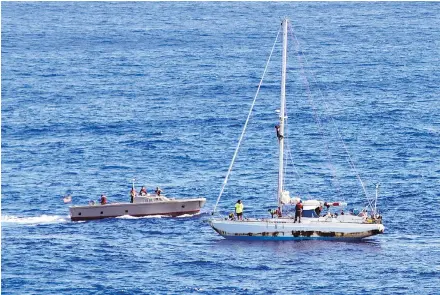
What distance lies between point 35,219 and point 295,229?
23684 millimetres

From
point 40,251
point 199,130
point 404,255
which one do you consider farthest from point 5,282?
point 199,130

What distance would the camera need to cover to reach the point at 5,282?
117688 mm

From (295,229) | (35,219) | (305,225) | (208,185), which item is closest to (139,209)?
(35,219)

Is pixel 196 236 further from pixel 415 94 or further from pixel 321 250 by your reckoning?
pixel 415 94

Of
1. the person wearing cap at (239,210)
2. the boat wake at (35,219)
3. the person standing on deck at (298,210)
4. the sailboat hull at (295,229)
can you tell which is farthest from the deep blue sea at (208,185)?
the person wearing cap at (239,210)

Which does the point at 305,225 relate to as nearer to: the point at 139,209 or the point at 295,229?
the point at 295,229

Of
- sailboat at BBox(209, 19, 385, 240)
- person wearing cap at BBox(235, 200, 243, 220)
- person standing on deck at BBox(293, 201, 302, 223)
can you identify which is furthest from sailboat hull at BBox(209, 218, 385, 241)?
person wearing cap at BBox(235, 200, 243, 220)

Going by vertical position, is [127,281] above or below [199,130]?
below

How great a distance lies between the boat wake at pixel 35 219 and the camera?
13600cm

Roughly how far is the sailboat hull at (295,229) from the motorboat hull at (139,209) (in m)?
10.2

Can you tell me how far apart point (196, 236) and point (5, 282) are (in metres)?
19.2

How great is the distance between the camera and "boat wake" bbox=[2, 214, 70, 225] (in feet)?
446

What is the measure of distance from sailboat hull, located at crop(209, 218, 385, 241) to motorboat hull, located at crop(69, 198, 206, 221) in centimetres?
1020

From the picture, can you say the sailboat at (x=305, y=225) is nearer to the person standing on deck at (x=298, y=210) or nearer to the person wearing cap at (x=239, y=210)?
the person standing on deck at (x=298, y=210)
